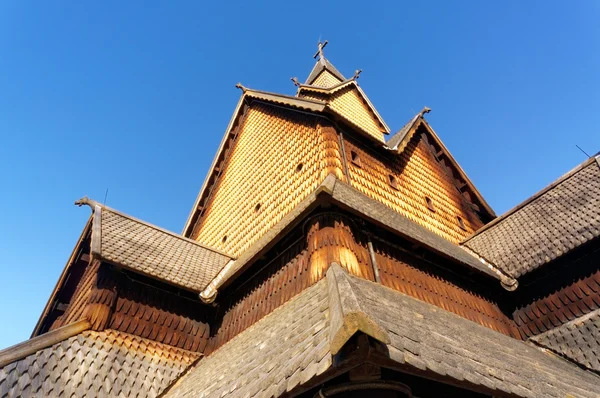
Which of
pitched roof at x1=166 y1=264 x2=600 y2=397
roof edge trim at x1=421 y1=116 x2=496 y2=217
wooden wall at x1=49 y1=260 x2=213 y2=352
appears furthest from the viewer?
roof edge trim at x1=421 y1=116 x2=496 y2=217

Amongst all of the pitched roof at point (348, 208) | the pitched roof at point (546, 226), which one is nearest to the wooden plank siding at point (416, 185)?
the pitched roof at point (546, 226)

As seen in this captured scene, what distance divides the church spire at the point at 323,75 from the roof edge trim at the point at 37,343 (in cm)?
1389

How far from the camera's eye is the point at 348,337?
2305 millimetres

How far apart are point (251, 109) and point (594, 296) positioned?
10.8 metres

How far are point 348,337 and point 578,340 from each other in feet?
24.3

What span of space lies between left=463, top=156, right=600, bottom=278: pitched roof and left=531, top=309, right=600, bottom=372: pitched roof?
1283 mm

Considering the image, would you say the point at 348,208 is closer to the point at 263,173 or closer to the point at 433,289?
the point at 433,289

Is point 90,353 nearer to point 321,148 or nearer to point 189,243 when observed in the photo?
point 189,243

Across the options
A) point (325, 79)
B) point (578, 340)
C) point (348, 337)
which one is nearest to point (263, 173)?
point (578, 340)

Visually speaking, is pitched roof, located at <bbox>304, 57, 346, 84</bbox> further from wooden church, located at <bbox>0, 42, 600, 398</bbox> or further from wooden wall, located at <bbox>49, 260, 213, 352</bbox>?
wooden wall, located at <bbox>49, 260, 213, 352</bbox>

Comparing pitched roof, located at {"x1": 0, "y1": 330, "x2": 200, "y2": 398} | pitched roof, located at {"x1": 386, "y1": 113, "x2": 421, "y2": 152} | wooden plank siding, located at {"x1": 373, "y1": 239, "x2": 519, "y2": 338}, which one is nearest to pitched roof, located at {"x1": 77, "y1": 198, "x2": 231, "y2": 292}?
pitched roof, located at {"x1": 0, "y1": 330, "x2": 200, "y2": 398}

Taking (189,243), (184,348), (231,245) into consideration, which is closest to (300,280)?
(184,348)

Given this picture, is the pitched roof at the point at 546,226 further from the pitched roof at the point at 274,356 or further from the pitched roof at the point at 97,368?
the pitched roof at the point at 97,368

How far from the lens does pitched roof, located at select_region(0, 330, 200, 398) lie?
5.29 m
